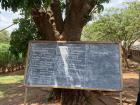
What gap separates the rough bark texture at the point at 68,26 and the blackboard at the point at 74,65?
889mm

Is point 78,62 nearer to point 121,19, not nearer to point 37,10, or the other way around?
point 37,10

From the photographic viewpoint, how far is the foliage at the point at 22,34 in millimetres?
13445

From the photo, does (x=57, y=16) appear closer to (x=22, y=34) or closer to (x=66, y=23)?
(x=66, y=23)

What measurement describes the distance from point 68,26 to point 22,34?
4119 mm

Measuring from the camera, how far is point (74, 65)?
29.5 feet

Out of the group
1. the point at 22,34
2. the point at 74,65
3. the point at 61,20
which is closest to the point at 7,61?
the point at 22,34

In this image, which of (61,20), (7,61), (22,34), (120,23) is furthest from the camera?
(120,23)

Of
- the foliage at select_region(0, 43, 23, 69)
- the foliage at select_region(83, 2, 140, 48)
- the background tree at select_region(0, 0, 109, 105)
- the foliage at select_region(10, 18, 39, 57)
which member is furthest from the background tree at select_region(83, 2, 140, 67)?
the background tree at select_region(0, 0, 109, 105)

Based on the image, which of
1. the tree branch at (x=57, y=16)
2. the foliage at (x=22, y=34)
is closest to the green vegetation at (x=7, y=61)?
the foliage at (x=22, y=34)

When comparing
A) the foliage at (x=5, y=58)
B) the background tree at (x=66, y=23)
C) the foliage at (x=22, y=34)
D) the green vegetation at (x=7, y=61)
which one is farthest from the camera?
the green vegetation at (x=7, y=61)

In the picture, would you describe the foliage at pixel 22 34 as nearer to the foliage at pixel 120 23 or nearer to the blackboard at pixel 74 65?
the blackboard at pixel 74 65

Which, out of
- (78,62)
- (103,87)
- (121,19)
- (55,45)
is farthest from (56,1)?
(121,19)

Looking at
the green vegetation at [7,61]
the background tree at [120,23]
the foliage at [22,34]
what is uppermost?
the background tree at [120,23]

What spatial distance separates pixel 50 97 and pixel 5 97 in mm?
2396
